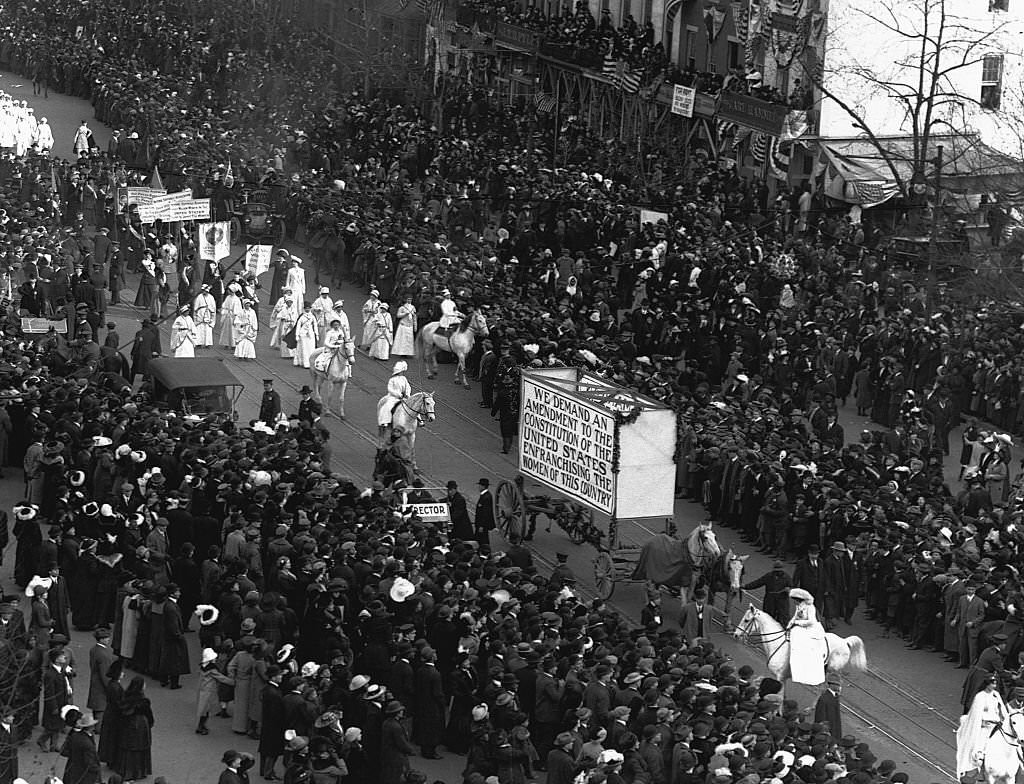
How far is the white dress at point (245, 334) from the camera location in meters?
38.4

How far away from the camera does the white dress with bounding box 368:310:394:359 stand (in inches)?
1528

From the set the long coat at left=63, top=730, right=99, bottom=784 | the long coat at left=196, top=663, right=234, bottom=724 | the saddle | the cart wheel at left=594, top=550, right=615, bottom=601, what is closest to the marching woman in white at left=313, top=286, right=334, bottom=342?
the saddle

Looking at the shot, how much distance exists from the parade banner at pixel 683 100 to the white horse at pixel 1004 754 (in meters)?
30.1

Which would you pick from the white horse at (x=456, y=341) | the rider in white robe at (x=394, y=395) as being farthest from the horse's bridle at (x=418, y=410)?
the white horse at (x=456, y=341)

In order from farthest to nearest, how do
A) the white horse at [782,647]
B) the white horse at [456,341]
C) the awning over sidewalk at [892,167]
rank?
the awning over sidewalk at [892,167], the white horse at [456,341], the white horse at [782,647]

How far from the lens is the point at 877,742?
25.4 metres

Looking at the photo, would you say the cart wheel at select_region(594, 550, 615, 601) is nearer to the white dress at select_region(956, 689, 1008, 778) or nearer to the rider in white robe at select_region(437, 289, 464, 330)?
the white dress at select_region(956, 689, 1008, 778)

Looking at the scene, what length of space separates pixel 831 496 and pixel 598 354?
24.2ft

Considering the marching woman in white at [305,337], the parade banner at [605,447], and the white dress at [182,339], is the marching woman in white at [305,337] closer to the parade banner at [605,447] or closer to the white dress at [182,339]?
the white dress at [182,339]

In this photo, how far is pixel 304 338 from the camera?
38156 mm

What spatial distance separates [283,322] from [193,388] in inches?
256

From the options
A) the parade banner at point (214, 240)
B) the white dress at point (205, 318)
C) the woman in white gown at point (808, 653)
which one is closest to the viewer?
the woman in white gown at point (808, 653)

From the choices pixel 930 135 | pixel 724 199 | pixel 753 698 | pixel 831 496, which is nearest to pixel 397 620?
pixel 753 698

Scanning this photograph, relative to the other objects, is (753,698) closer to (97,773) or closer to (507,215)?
(97,773)
